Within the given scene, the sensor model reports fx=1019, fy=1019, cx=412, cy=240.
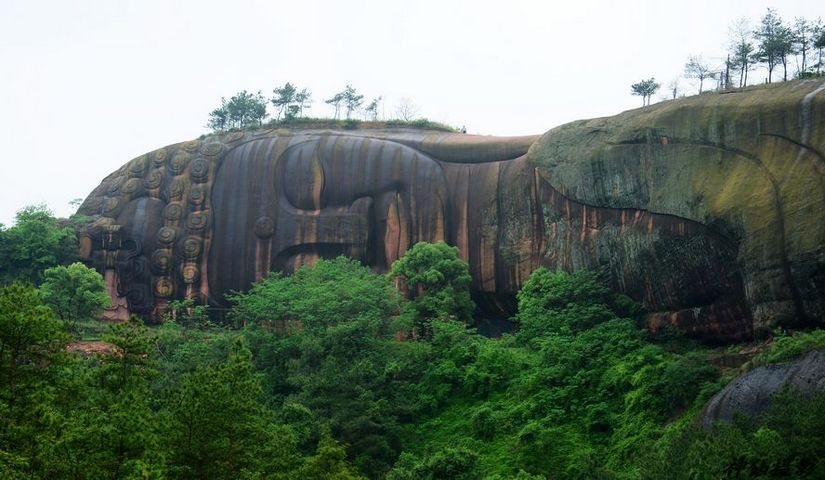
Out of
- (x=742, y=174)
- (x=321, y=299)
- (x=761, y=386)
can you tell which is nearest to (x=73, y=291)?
(x=321, y=299)

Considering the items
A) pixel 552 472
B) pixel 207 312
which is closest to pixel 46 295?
pixel 207 312

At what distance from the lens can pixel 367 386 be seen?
62.2 feet

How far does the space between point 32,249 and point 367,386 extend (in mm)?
11997

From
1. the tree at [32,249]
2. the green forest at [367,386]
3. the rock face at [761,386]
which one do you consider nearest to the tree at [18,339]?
the green forest at [367,386]

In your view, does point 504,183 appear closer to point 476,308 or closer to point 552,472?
point 476,308

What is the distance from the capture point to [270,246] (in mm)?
26828

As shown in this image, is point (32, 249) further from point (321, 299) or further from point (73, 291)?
point (321, 299)

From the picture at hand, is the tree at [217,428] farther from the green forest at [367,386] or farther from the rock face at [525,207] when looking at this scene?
the rock face at [525,207]

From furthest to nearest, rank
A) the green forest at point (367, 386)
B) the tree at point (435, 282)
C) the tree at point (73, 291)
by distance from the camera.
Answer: the tree at point (73, 291) < the tree at point (435, 282) < the green forest at point (367, 386)

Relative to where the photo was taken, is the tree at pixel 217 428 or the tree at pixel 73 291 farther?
the tree at pixel 73 291

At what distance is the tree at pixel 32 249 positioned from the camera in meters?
26.3

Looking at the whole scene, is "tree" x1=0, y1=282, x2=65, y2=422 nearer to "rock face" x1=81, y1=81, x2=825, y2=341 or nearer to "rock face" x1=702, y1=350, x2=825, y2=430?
"rock face" x1=702, y1=350, x2=825, y2=430

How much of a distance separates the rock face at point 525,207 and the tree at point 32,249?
0.69 m

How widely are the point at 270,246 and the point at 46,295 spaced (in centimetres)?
582
